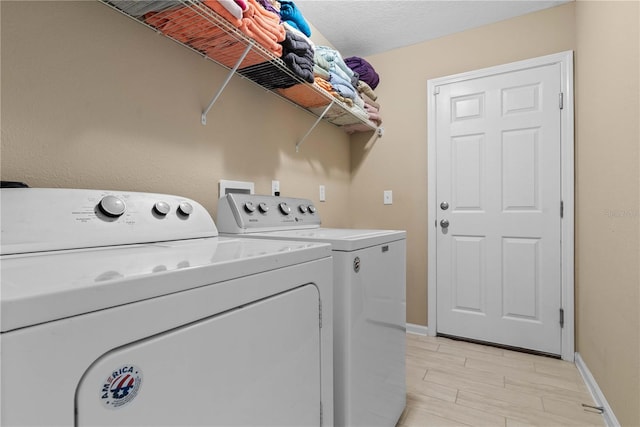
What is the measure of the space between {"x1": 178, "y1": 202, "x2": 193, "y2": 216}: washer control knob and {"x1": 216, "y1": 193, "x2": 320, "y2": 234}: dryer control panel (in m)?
0.23

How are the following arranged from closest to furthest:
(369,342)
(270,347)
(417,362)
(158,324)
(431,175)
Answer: (158,324) < (270,347) < (369,342) < (417,362) < (431,175)

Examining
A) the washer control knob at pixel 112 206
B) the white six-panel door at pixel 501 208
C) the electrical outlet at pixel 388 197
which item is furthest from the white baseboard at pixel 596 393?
the washer control knob at pixel 112 206

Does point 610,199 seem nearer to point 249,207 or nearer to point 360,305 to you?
point 360,305

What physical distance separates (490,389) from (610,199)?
3.76 feet

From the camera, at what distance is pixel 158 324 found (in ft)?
1.57

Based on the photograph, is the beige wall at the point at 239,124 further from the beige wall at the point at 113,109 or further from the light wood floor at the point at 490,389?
the light wood floor at the point at 490,389

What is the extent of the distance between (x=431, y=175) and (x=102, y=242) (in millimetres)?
2288

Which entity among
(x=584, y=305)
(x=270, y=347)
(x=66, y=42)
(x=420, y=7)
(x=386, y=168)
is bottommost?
(x=584, y=305)

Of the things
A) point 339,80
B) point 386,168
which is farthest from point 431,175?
point 339,80

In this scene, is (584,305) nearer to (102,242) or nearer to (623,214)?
(623,214)

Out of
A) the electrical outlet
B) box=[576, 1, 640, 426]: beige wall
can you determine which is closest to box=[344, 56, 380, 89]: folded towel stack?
the electrical outlet

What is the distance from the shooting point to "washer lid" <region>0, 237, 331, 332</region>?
352 mm

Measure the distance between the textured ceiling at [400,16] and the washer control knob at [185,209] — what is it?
65.2 inches

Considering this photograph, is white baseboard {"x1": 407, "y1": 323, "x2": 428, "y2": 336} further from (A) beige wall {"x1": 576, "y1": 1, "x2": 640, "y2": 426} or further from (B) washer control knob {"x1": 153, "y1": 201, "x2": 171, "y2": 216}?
(B) washer control knob {"x1": 153, "y1": 201, "x2": 171, "y2": 216}
